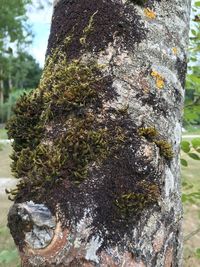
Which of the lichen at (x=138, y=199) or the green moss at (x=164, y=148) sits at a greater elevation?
the green moss at (x=164, y=148)

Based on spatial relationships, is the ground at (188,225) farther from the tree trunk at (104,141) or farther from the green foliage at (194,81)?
the tree trunk at (104,141)

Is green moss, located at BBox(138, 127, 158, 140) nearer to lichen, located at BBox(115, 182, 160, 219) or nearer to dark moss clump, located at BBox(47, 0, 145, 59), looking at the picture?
lichen, located at BBox(115, 182, 160, 219)

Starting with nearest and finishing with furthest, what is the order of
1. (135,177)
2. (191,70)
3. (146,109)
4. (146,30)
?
1. (135,177)
2. (146,109)
3. (146,30)
4. (191,70)

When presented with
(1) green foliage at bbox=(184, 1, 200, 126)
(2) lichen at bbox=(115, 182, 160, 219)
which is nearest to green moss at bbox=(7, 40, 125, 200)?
(2) lichen at bbox=(115, 182, 160, 219)

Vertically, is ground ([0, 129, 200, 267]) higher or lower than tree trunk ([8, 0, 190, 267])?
lower

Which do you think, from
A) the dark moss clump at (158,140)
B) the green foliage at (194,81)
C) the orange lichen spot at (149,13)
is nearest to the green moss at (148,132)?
the dark moss clump at (158,140)

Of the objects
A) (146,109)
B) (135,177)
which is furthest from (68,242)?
(146,109)

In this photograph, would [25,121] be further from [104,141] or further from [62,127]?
[104,141]

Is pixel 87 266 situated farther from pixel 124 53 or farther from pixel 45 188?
pixel 124 53
